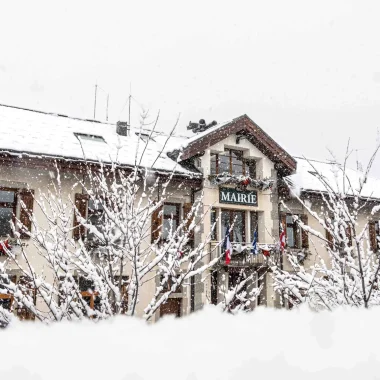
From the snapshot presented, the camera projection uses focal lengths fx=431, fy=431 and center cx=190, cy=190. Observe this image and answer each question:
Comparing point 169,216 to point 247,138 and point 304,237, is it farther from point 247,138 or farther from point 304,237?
point 304,237

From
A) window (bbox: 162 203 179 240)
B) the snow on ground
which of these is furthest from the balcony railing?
the snow on ground

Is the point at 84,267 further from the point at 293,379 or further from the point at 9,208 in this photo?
the point at 9,208

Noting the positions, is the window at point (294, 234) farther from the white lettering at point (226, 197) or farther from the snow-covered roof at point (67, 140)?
the snow-covered roof at point (67, 140)

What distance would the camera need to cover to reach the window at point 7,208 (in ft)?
39.8

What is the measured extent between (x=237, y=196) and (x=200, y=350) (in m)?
13.8

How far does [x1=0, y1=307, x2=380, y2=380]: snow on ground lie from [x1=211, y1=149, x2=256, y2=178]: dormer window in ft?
44.0

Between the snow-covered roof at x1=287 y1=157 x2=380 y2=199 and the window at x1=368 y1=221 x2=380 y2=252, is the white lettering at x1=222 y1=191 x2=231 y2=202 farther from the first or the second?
the window at x1=368 y1=221 x2=380 y2=252

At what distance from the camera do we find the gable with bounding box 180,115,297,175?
607 inches

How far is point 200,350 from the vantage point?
2146 mm

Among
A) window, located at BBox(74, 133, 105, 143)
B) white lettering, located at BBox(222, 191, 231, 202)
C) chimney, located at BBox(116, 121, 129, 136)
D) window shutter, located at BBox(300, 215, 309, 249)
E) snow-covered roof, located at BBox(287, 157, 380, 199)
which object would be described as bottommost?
window shutter, located at BBox(300, 215, 309, 249)

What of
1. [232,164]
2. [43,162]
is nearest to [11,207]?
[43,162]

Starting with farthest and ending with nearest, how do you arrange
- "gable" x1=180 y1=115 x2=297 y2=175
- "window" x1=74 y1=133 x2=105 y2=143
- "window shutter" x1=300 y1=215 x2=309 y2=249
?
"window shutter" x1=300 y1=215 x2=309 y2=249
"gable" x1=180 y1=115 x2=297 y2=175
"window" x1=74 y1=133 x2=105 y2=143

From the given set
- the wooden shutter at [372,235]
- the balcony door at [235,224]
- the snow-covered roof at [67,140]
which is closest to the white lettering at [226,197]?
the balcony door at [235,224]

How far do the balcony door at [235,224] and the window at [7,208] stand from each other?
7057mm
